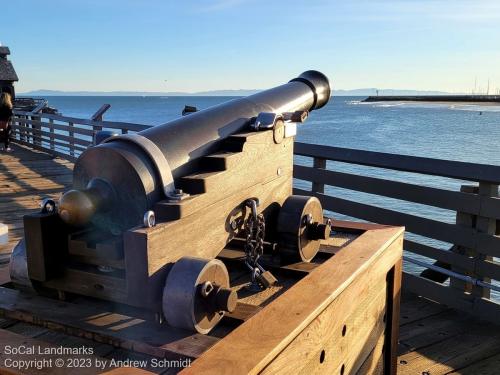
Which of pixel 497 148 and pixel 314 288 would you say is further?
pixel 497 148

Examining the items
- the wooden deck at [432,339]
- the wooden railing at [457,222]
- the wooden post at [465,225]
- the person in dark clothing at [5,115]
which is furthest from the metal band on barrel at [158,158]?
the person in dark clothing at [5,115]

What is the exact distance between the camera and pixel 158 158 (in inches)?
73.3

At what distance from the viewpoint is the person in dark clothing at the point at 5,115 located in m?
12.1

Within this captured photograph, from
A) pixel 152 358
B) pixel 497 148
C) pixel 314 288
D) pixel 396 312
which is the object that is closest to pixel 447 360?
pixel 396 312

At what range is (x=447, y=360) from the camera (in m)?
2.81

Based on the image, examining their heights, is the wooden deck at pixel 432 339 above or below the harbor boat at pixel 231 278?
below

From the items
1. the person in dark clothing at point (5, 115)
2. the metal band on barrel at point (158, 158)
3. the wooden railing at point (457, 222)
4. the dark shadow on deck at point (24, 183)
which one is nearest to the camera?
the metal band on barrel at point (158, 158)

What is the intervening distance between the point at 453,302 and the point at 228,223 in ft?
6.69

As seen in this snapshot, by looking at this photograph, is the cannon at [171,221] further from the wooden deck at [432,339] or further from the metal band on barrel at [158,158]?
the wooden deck at [432,339]

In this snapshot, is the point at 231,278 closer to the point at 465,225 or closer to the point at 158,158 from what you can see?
the point at 158,158

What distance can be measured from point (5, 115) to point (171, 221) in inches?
479

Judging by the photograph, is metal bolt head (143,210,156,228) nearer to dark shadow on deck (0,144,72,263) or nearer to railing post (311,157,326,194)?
dark shadow on deck (0,144,72,263)

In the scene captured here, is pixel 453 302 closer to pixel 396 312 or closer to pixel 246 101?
pixel 396 312

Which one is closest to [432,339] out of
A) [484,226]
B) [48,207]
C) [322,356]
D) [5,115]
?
[484,226]
